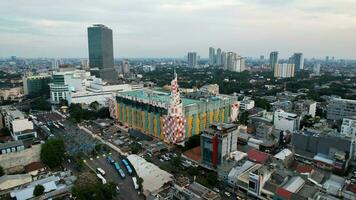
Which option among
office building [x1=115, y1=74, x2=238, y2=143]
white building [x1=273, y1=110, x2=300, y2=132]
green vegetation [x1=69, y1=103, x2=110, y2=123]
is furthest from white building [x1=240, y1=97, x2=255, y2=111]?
green vegetation [x1=69, y1=103, x2=110, y2=123]

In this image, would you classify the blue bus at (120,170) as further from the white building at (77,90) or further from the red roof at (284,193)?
the white building at (77,90)

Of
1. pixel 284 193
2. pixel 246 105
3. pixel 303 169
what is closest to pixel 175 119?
pixel 303 169

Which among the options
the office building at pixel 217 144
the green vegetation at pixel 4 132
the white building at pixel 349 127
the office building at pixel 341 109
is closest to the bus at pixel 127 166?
the office building at pixel 217 144

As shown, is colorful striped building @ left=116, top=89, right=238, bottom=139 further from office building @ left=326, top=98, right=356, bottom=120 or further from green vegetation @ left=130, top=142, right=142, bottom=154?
office building @ left=326, top=98, right=356, bottom=120

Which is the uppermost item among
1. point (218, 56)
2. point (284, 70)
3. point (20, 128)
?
point (218, 56)

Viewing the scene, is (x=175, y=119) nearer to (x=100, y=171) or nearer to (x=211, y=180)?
(x=211, y=180)

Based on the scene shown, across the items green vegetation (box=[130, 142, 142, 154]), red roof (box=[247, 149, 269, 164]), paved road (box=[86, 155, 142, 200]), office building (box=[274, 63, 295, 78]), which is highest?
office building (box=[274, 63, 295, 78])
